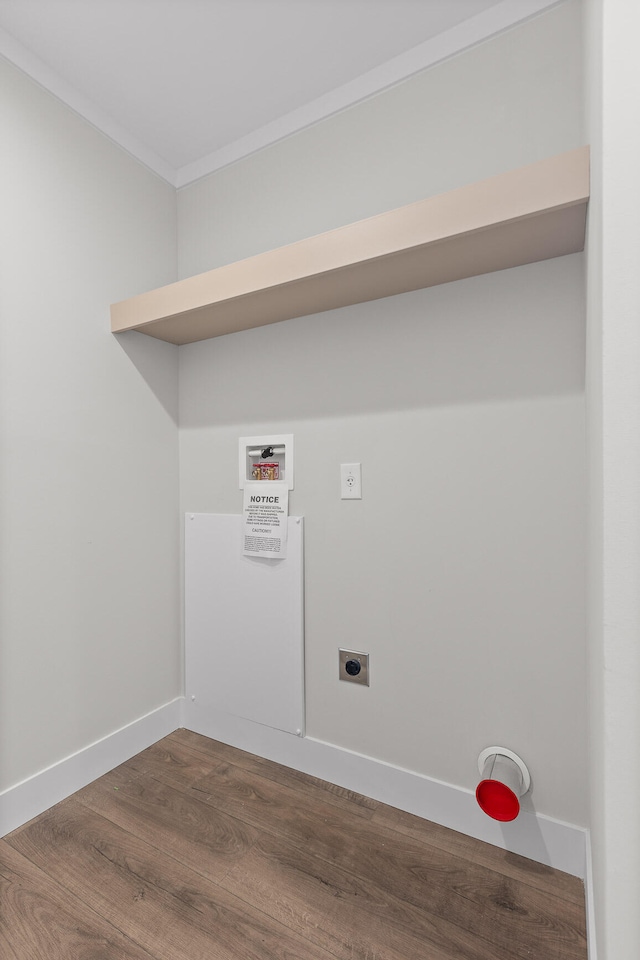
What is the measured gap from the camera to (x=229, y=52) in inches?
58.1

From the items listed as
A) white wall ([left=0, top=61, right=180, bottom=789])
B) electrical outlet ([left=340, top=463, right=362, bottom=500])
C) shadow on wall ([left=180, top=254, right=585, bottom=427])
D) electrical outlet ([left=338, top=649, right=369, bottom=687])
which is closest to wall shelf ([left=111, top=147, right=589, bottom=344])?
shadow on wall ([left=180, top=254, right=585, bottom=427])

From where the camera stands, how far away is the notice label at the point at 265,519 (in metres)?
1.72

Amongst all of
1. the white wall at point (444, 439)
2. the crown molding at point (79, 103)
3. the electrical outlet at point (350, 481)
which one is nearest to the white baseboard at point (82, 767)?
the white wall at point (444, 439)

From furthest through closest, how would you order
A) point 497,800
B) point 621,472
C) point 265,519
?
point 265,519 → point 497,800 → point 621,472

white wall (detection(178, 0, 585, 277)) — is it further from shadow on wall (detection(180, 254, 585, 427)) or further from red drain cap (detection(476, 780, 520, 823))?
red drain cap (detection(476, 780, 520, 823))

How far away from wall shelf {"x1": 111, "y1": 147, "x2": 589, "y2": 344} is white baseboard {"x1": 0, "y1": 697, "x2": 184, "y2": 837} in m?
1.47

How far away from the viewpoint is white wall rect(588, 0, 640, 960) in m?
0.59

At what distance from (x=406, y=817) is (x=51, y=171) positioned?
7.59 ft

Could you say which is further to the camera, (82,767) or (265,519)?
(265,519)

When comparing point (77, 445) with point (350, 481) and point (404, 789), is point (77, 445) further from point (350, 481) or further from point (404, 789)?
point (404, 789)

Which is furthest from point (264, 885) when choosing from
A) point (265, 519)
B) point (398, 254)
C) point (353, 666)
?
point (398, 254)

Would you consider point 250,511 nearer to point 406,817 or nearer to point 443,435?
point 443,435

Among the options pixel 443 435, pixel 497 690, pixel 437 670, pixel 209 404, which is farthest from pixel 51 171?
pixel 497 690

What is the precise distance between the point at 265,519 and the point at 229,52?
149cm
